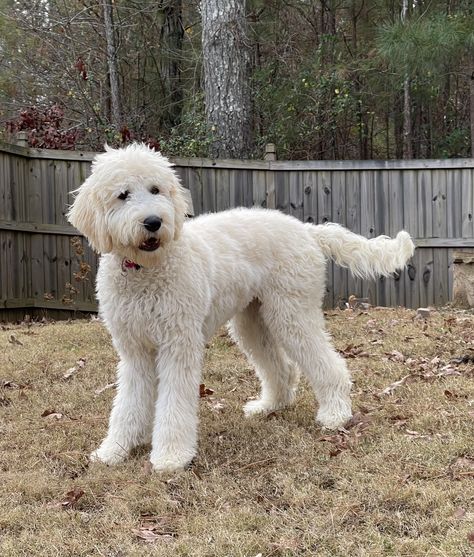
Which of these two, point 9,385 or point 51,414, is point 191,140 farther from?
point 51,414

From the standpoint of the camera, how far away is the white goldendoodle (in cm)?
363

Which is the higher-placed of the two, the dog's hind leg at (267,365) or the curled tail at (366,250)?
the curled tail at (366,250)

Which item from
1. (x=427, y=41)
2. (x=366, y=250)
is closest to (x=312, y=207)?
(x=427, y=41)

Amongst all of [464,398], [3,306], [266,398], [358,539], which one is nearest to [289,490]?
[358,539]

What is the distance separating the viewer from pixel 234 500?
320 cm

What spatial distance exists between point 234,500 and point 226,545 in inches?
18.8

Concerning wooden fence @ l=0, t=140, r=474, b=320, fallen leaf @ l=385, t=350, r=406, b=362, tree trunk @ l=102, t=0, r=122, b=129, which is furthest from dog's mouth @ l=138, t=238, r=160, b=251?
tree trunk @ l=102, t=0, r=122, b=129

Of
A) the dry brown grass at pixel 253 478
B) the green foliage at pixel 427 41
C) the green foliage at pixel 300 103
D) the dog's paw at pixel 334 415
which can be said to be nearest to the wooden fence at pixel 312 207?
the green foliage at pixel 427 41

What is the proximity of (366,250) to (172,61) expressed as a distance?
32.7ft

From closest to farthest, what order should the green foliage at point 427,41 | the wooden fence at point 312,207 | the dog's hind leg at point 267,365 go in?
the dog's hind leg at point 267,365 < the wooden fence at point 312,207 < the green foliage at point 427,41

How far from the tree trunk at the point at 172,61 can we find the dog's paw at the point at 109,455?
398 inches

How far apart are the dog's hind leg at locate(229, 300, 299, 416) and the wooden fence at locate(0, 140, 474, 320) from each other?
446 centimetres

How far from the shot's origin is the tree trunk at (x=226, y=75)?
9391 millimetres

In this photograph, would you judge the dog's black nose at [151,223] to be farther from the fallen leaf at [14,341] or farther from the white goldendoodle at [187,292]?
the fallen leaf at [14,341]
